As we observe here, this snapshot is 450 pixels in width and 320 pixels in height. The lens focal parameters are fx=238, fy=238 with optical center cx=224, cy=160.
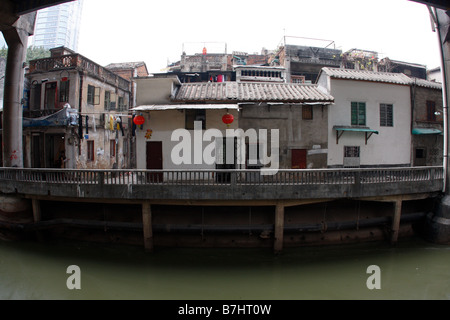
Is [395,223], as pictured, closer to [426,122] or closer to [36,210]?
[426,122]

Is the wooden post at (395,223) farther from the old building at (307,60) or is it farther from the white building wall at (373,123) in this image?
the old building at (307,60)

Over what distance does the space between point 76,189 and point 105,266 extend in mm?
3301

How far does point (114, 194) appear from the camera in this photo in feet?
31.1

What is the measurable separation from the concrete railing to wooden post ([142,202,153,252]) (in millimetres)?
603

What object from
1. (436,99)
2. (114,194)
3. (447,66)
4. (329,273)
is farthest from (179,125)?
(436,99)

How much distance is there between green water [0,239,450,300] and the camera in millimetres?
7984

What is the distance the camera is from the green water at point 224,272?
7984mm

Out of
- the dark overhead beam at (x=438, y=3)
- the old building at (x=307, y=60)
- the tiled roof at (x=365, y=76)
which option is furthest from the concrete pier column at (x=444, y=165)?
the old building at (x=307, y=60)

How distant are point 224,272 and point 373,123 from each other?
1268 centimetres

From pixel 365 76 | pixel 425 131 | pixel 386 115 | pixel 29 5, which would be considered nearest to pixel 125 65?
pixel 29 5

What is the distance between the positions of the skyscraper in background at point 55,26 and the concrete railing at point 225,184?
104m

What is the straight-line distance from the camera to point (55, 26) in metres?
90.4

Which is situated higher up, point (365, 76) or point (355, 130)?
point (365, 76)
